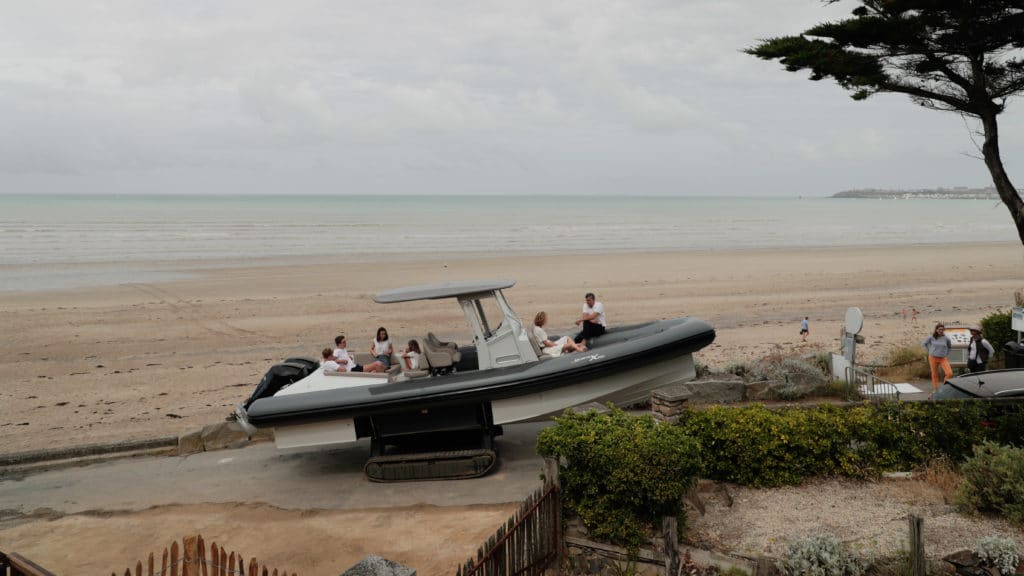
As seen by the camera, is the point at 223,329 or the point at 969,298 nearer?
the point at 223,329

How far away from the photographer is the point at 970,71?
10.9 metres

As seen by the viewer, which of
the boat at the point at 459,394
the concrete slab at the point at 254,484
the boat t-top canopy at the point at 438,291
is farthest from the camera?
the boat t-top canopy at the point at 438,291

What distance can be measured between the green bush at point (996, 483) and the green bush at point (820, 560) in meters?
1.87

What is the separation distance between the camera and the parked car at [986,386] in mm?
8430

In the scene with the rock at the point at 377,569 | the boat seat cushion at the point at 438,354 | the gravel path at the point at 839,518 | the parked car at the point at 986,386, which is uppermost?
the boat seat cushion at the point at 438,354

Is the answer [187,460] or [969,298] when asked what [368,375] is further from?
[969,298]

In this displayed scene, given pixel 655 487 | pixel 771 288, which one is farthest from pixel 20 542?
pixel 771 288

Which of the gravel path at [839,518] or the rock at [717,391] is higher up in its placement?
the rock at [717,391]

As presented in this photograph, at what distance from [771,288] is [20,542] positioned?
924 inches

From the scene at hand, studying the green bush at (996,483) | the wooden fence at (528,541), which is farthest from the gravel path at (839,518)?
the wooden fence at (528,541)

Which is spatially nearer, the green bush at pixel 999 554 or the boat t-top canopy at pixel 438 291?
the green bush at pixel 999 554

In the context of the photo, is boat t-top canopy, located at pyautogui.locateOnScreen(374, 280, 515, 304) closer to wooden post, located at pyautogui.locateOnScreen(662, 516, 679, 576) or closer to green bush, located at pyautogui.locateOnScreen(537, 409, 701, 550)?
green bush, located at pyautogui.locateOnScreen(537, 409, 701, 550)

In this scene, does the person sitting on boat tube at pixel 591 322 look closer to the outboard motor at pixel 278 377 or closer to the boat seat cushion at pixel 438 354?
the boat seat cushion at pixel 438 354

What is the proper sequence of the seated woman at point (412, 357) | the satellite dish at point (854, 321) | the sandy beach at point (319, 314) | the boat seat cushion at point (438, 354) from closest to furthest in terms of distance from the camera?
the boat seat cushion at point (438, 354) < the seated woman at point (412, 357) < the satellite dish at point (854, 321) < the sandy beach at point (319, 314)
